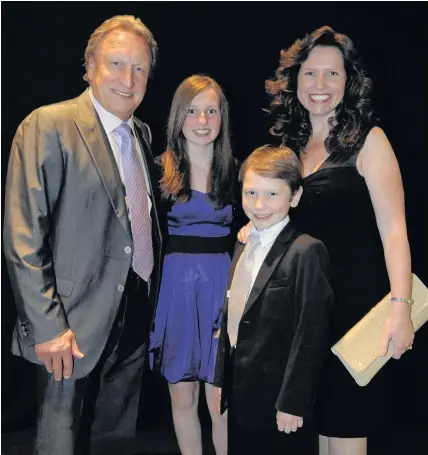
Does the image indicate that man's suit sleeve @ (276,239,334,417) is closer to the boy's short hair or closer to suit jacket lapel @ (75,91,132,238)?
the boy's short hair

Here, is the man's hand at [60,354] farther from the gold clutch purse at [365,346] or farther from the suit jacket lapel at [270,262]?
the gold clutch purse at [365,346]

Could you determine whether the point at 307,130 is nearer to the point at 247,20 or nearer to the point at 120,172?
the point at 120,172

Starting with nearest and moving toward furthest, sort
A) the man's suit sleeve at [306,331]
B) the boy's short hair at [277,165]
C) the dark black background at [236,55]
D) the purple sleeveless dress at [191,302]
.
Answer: the man's suit sleeve at [306,331]
the boy's short hair at [277,165]
the purple sleeveless dress at [191,302]
the dark black background at [236,55]

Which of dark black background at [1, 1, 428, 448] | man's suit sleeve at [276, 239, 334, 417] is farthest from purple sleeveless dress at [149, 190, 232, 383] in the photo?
dark black background at [1, 1, 428, 448]

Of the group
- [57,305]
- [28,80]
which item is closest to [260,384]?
[57,305]

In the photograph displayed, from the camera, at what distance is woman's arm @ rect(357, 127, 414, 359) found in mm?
1992

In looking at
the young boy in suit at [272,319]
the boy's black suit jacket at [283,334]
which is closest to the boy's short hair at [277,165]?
the young boy in suit at [272,319]

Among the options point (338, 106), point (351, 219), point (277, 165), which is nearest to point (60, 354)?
point (277, 165)

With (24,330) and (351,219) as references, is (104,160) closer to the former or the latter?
(24,330)

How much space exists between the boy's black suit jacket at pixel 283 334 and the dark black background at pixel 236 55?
132 centimetres

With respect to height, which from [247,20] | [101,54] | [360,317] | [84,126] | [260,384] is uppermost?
[247,20]

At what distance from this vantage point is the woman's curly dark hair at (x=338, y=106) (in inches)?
82.0

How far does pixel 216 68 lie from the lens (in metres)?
A: 3.21

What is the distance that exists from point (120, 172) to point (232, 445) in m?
0.97
